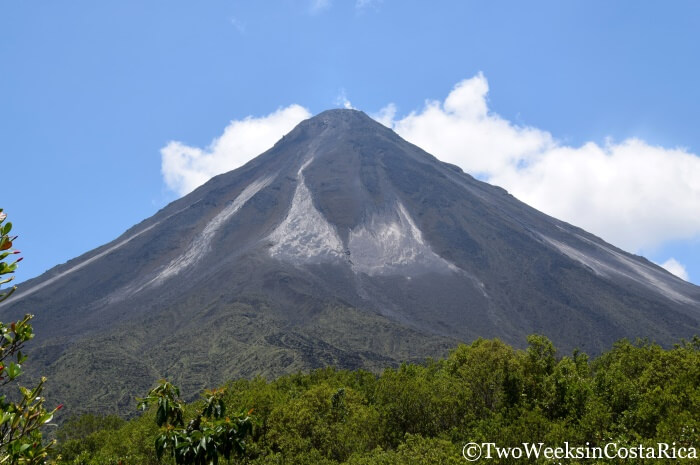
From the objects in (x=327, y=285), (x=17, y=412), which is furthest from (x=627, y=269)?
(x=17, y=412)

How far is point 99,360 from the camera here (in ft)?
272

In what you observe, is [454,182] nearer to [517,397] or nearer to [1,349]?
[517,397]

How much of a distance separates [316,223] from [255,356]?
7394cm

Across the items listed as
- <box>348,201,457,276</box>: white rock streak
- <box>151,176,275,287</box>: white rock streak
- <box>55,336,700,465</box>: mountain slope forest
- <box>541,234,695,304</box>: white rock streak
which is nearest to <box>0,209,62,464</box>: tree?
<box>55,336,700,465</box>: mountain slope forest

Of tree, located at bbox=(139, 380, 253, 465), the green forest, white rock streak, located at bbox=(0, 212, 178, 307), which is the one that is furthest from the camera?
white rock streak, located at bbox=(0, 212, 178, 307)

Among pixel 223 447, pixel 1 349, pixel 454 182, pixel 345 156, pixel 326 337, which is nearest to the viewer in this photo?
pixel 1 349

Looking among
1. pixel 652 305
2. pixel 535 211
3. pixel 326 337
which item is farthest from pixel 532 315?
pixel 535 211

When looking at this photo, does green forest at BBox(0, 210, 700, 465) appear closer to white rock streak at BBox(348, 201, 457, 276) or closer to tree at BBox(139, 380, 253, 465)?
tree at BBox(139, 380, 253, 465)

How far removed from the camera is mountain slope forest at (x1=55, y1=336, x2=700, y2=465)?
16438 mm

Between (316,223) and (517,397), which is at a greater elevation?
(316,223)

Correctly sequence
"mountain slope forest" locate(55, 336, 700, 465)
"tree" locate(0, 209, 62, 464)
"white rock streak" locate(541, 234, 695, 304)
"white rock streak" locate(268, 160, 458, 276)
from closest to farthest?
"tree" locate(0, 209, 62, 464), "mountain slope forest" locate(55, 336, 700, 465), "white rock streak" locate(268, 160, 458, 276), "white rock streak" locate(541, 234, 695, 304)

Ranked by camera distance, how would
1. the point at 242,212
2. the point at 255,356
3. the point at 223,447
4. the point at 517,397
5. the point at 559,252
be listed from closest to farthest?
1. the point at 223,447
2. the point at 517,397
3. the point at 255,356
4. the point at 559,252
5. the point at 242,212

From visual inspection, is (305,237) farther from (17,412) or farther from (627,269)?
(17,412)

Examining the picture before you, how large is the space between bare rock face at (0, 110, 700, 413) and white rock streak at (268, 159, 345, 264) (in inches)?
22.8
